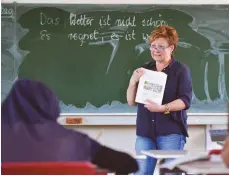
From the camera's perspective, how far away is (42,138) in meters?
1.92

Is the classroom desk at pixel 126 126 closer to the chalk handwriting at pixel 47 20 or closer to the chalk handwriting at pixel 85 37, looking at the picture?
the chalk handwriting at pixel 85 37

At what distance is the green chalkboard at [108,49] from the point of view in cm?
368

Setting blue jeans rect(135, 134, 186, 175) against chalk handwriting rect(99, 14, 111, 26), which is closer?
blue jeans rect(135, 134, 186, 175)

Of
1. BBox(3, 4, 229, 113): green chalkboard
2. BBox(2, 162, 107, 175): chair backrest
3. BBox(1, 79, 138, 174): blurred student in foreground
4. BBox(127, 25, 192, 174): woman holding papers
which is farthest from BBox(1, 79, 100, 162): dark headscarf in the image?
BBox(3, 4, 229, 113): green chalkboard

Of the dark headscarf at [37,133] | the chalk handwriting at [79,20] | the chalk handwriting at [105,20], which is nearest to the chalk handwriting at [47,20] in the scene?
the chalk handwriting at [79,20]

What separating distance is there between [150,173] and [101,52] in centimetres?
118

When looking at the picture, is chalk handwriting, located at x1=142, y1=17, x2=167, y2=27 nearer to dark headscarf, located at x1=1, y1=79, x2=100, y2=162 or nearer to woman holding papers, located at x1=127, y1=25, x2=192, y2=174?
woman holding papers, located at x1=127, y1=25, x2=192, y2=174

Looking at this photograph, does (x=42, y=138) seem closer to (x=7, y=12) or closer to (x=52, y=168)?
(x=52, y=168)

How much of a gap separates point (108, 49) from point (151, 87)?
81 cm

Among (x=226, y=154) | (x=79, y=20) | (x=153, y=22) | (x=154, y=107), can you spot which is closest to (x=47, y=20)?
(x=79, y=20)

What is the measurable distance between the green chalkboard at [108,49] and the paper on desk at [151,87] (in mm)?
643

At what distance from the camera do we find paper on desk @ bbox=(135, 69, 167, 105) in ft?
10.1

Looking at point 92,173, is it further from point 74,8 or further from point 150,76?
point 74,8

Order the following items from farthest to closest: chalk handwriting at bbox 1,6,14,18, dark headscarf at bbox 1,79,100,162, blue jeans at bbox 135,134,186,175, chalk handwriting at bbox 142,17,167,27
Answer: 1. chalk handwriting at bbox 142,17,167,27
2. chalk handwriting at bbox 1,6,14,18
3. blue jeans at bbox 135,134,186,175
4. dark headscarf at bbox 1,79,100,162
